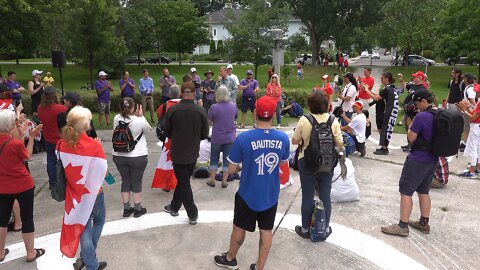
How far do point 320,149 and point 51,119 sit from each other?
3.78 metres

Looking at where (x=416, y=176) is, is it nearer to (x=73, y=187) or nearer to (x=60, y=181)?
(x=73, y=187)

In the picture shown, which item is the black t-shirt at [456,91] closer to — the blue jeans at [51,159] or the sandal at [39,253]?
the blue jeans at [51,159]

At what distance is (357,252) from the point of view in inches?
185

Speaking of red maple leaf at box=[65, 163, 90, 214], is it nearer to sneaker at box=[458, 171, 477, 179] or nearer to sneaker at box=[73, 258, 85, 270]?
sneaker at box=[73, 258, 85, 270]

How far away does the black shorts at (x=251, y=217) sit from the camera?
3.84 meters

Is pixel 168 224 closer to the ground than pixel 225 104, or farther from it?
closer to the ground

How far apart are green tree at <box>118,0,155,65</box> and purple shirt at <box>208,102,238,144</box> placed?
3036 cm

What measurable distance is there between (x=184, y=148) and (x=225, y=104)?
1448 mm

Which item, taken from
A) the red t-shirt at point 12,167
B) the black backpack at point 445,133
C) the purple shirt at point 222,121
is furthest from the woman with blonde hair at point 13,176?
the black backpack at point 445,133

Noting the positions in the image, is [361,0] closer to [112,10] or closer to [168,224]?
[112,10]

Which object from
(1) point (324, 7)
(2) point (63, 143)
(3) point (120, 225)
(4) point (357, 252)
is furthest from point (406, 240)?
(1) point (324, 7)

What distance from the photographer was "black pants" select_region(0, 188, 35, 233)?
4096 mm

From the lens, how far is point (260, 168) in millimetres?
3732

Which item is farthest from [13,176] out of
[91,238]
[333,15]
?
[333,15]
